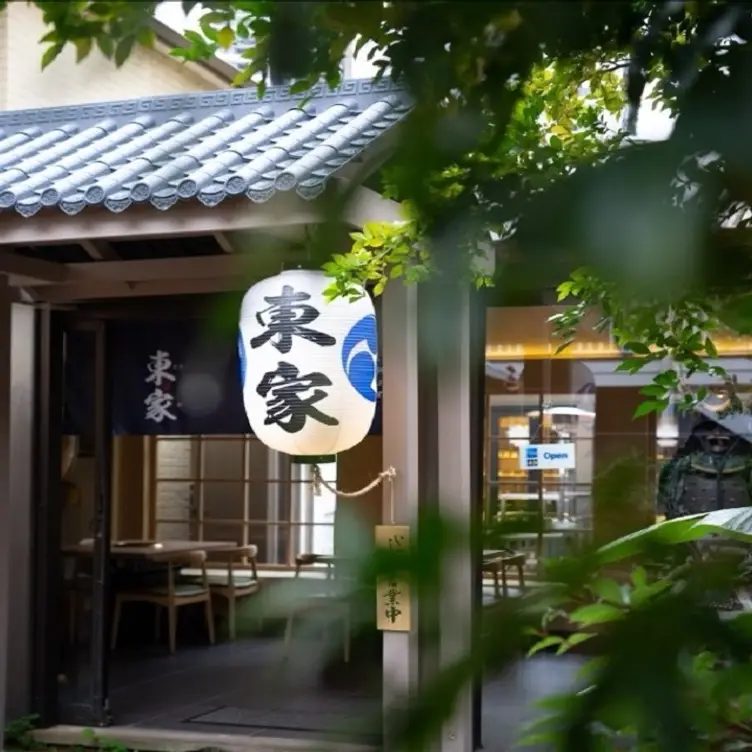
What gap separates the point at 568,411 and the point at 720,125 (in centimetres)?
789

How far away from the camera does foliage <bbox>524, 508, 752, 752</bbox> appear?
3.32 ft

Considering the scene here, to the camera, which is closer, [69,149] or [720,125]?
[720,125]

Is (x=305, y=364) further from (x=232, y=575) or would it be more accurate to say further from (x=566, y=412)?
(x=232, y=575)

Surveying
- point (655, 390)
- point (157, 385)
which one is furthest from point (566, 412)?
point (655, 390)

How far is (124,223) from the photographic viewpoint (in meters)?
6.21

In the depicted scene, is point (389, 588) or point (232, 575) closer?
point (389, 588)

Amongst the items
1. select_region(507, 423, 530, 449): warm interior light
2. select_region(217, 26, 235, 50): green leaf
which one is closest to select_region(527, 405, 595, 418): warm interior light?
select_region(507, 423, 530, 449): warm interior light

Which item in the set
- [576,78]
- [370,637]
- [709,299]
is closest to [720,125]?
[709,299]

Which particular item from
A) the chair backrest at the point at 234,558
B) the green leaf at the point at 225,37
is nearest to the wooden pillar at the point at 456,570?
the green leaf at the point at 225,37

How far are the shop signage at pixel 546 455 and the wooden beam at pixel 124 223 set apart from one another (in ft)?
8.92

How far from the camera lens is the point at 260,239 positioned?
49.3 inches

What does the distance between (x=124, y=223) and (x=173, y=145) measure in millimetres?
876

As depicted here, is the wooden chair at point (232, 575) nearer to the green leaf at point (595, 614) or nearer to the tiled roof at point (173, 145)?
the tiled roof at point (173, 145)

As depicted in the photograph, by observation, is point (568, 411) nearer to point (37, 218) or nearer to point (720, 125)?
point (37, 218)
